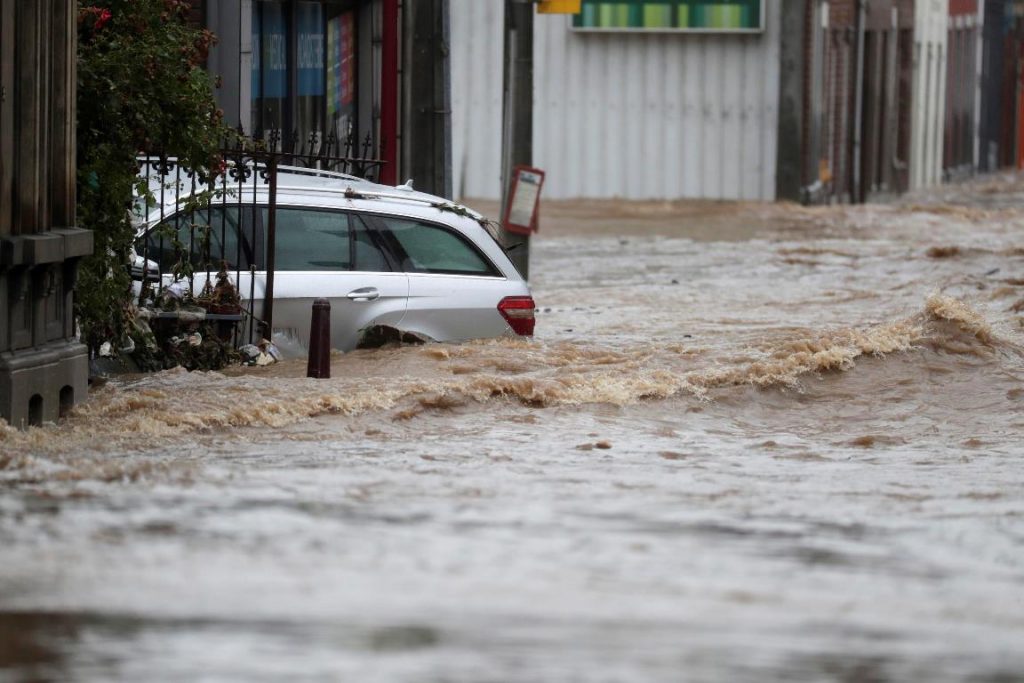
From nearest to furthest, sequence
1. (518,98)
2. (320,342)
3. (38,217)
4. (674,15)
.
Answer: (38,217) → (320,342) → (518,98) → (674,15)

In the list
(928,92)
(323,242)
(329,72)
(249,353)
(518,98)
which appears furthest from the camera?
(928,92)

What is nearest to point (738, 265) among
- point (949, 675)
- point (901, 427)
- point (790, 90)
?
point (790, 90)

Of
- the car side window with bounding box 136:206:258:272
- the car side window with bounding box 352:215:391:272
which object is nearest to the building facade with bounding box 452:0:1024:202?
the car side window with bounding box 352:215:391:272

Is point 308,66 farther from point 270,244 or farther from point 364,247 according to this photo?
point 270,244

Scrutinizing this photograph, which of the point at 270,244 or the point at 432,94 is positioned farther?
the point at 432,94

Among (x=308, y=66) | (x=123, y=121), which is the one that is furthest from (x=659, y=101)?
(x=123, y=121)

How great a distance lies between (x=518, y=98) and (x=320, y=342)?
248 inches

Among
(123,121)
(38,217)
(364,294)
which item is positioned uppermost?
(123,121)

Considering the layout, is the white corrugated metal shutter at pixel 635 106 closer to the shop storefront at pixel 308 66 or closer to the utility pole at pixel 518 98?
the shop storefront at pixel 308 66

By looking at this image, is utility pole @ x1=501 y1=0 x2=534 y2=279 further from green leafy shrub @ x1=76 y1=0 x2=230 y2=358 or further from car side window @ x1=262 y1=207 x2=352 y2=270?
green leafy shrub @ x1=76 y1=0 x2=230 y2=358

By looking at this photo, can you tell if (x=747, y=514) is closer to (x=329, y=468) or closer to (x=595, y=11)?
(x=329, y=468)

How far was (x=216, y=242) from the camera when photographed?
44.3 feet

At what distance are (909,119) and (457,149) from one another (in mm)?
11801

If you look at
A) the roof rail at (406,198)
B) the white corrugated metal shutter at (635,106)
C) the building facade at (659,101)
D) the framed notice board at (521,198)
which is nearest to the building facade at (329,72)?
the framed notice board at (521,198)
